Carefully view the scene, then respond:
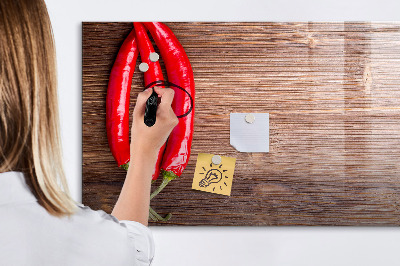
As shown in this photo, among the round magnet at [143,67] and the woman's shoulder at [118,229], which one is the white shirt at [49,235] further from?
the round magnet at [143,67]

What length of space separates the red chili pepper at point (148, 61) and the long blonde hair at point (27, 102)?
0.54 metres

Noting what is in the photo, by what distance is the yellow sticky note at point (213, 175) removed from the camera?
104 centimetres

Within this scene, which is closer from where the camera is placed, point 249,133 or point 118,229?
point 118,229

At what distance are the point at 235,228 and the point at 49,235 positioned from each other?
678 millimetres

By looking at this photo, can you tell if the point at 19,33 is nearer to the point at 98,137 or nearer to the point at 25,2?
the point at 25,2

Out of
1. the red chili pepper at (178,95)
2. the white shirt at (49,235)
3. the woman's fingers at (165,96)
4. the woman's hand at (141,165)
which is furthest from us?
the red chili pepper at (178,95)

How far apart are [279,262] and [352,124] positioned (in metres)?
0.40

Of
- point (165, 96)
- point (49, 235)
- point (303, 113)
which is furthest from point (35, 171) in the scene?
point (303, 113)

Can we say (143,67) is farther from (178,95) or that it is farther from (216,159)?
(216,159)

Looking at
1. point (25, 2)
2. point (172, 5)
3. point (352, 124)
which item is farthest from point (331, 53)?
point (25, 2)

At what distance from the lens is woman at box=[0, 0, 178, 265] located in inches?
17.2

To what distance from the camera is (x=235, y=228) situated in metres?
1.05

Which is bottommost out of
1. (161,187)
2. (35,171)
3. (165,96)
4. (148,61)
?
(161,187)

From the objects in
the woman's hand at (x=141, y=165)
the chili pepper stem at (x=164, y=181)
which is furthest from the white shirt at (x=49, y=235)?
the chili pepper stem at (x=164, y=181)
